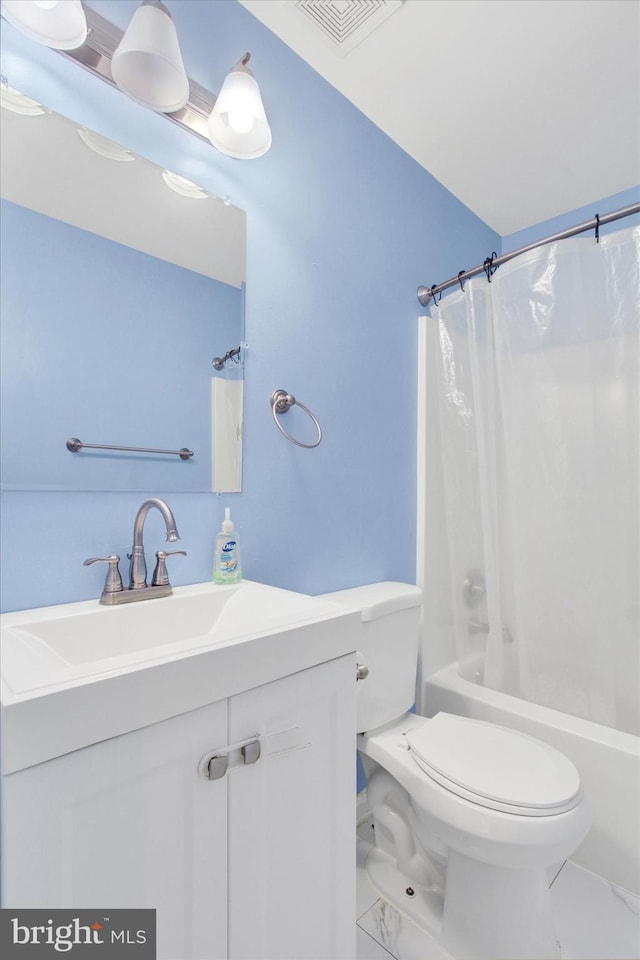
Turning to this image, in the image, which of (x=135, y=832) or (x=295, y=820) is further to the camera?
(x=295, y=820)

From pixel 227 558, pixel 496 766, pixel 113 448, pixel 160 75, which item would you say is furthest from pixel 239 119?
pixel 496 766

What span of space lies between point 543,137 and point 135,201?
1.55 meters

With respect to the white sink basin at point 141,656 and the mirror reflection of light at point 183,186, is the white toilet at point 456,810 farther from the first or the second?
the mirror reflection of light at point 183,186

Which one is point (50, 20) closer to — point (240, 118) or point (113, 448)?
point (240, 118)

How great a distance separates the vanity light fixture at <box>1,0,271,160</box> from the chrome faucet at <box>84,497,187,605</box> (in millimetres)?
895

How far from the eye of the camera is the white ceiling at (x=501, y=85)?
4.14 ft

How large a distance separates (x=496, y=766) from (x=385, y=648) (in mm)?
394

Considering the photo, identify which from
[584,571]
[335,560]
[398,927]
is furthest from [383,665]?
[584,571]

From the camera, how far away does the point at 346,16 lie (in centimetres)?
125

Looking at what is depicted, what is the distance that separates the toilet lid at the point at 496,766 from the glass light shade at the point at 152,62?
1.68 metres

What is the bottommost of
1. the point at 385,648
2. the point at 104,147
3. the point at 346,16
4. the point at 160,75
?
the point at 385,648

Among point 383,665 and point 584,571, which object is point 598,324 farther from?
point 383,665

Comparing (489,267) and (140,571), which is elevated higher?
(489,267)

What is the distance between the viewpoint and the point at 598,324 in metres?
1.46
